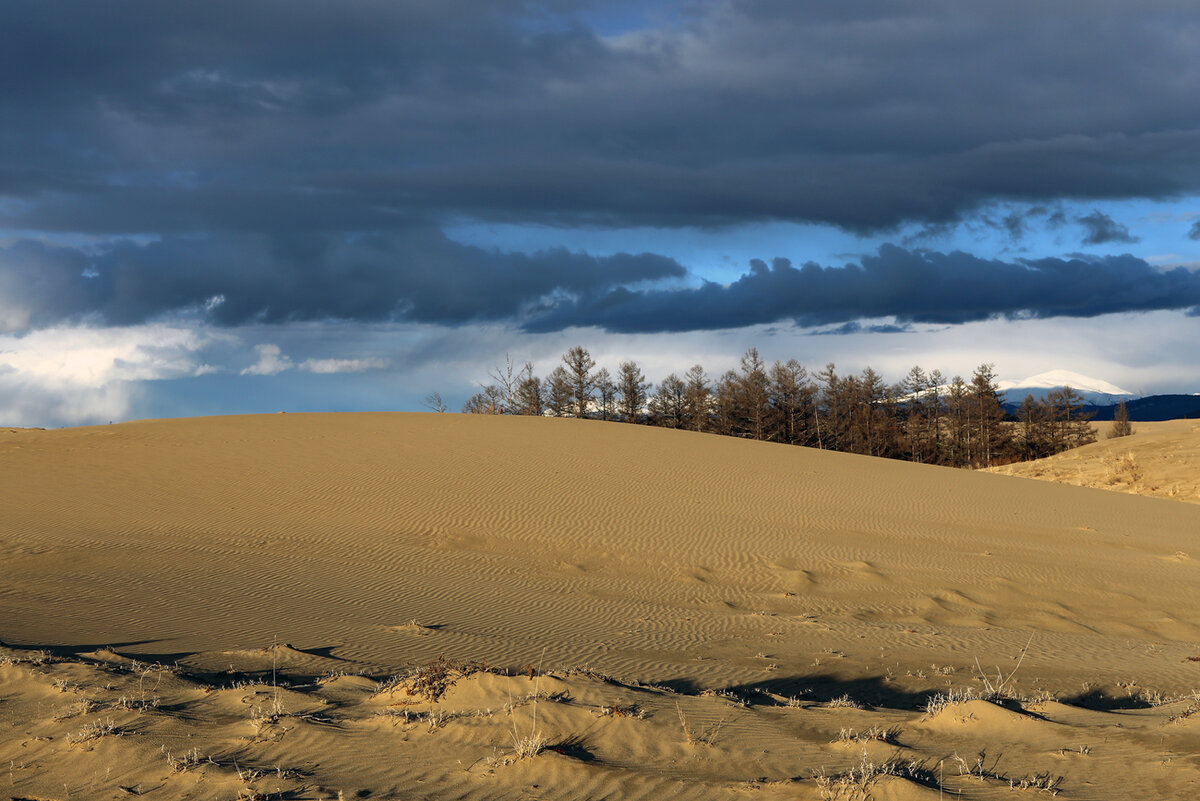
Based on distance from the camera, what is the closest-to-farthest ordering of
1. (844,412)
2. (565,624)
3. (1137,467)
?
(565,624) < (1137,467) < (844,412)

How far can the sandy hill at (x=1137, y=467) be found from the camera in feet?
108

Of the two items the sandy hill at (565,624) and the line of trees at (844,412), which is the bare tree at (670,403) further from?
the sandy hill at (565,624)

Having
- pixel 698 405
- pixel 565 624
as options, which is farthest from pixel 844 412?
pixel 565 624

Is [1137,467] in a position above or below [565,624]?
above

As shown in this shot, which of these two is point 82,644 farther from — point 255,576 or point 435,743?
point 435,743

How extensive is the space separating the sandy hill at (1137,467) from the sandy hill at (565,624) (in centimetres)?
674

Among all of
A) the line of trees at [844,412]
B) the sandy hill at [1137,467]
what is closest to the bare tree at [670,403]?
the line of trees at [844,412]

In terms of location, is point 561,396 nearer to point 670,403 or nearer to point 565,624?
point 670,403

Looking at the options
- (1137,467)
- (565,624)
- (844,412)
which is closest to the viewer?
(565,624)

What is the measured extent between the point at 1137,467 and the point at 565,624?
32.7m

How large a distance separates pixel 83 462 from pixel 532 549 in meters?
14.7

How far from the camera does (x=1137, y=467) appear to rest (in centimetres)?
3516

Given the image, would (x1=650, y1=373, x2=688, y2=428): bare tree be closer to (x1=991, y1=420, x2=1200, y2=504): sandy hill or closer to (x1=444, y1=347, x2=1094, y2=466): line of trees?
(x1=444, y1=347, x2=1094, y2=466): line of trees

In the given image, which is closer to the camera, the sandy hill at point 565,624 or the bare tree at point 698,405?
the sandy hill at point 565,624
